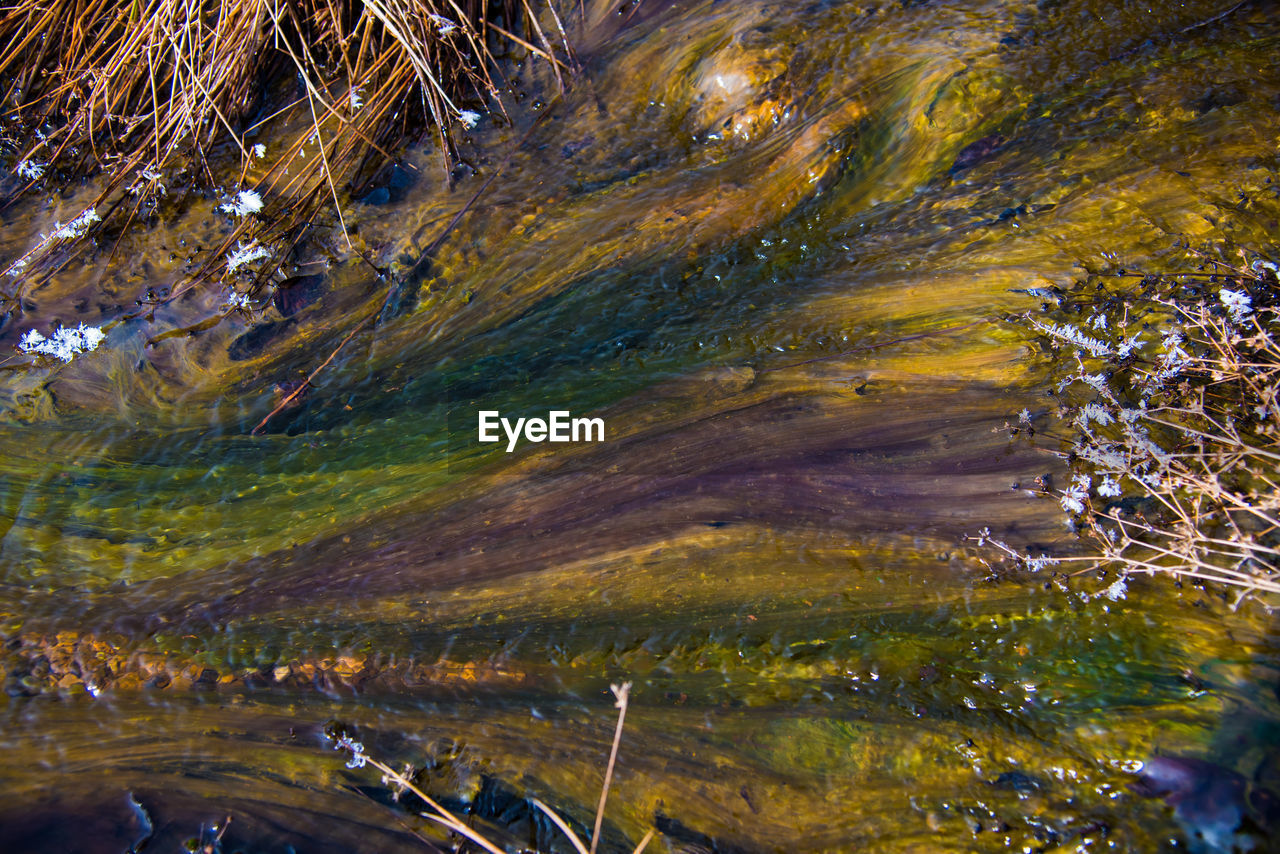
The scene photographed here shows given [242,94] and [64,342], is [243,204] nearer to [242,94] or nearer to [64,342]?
[242,94]

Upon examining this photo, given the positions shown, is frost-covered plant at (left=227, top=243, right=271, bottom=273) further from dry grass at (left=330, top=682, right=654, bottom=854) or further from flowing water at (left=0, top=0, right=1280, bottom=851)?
dry grass at (left=330, top=682, right=654, bottom=854)

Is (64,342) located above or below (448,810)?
above

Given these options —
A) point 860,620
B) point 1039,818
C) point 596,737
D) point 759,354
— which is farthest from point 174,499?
point 1039,818

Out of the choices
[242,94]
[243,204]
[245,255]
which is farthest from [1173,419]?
[242,94]

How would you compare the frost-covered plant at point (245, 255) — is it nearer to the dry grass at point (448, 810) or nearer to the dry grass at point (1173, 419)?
the dry grass at point (448, 810)

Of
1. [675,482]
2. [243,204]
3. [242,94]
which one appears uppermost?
[242,94]

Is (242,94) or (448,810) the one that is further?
(242,94)

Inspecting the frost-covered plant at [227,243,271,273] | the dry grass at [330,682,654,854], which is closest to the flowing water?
the dry grass at [330,682,654,854]

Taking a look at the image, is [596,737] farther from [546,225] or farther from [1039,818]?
[546,225]
